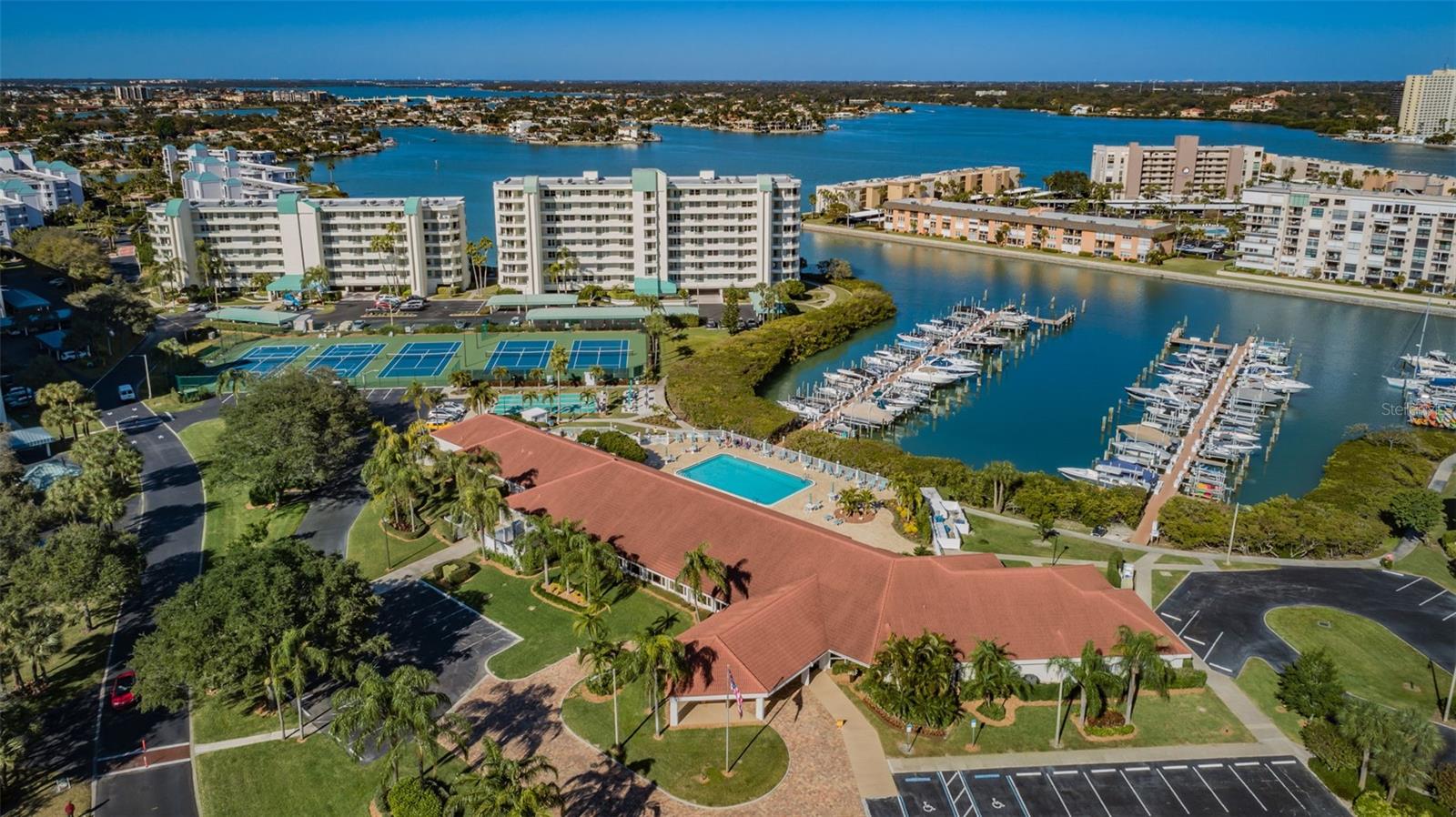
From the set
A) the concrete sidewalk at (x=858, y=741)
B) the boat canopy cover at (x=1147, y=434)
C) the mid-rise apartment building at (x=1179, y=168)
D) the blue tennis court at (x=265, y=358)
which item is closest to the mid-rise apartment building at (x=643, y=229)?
the blue tennis court at (x=265, y=358)

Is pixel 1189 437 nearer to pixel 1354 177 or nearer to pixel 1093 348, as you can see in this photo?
pixel 1093 348

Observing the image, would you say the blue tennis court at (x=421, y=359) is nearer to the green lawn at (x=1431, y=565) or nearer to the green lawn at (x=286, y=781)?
the green lawn at (x=286, y=781)

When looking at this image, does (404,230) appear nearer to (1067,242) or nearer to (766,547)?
(766,547)

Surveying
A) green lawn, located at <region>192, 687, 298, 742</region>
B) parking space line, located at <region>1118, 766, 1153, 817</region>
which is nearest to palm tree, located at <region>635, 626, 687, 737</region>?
green lawn, located at <region>192, 687, 298, 742</region>

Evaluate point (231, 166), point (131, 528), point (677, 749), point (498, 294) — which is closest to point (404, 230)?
point (498, 294)

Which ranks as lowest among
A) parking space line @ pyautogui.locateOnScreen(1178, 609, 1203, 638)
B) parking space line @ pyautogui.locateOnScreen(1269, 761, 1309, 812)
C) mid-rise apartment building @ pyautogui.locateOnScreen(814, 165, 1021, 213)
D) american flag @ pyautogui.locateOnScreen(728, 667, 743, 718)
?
parking space line @ pyautogui.locateOnScreen(1269, 761, 1309, 812)

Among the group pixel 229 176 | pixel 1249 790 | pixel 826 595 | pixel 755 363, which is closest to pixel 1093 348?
pixel 755 363

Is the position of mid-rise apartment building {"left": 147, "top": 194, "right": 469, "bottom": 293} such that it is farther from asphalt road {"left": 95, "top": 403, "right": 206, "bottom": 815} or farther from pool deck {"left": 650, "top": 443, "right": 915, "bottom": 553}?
pool deck {"left": 650, "top": 443, "right": 915, "bottom": 553}
